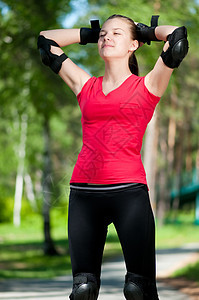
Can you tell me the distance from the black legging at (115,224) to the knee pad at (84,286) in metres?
0.03

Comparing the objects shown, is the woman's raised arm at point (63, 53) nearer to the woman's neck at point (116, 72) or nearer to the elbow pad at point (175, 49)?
the woman's neck at point (116, 72)

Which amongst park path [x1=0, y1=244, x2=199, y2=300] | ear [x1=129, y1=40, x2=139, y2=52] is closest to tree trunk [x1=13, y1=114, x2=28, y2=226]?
park path [x1=0, y1=244, x2=199, y2=300]

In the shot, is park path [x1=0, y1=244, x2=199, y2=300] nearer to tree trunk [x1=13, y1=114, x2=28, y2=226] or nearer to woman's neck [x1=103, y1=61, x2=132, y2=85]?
woman's neck [x1=103, y1=61, x2=132, y2=85]

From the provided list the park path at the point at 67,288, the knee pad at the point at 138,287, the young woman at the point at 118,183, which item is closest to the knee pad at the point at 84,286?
the young woman at the point at 118,183

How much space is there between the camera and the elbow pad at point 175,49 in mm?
3008

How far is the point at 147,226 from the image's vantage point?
118 inches

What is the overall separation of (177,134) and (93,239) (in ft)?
143

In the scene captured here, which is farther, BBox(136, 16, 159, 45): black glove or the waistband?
BBox(136, 16, 159, 45): black glove

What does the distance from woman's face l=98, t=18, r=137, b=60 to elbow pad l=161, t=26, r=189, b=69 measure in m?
0.25

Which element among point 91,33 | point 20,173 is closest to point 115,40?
point 91,33

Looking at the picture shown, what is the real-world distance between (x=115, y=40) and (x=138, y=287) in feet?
4.34

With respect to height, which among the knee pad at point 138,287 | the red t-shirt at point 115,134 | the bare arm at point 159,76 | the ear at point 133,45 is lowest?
the knee pad at point 138,287

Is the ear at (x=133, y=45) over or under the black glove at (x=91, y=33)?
under

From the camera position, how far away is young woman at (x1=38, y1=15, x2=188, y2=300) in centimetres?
299
